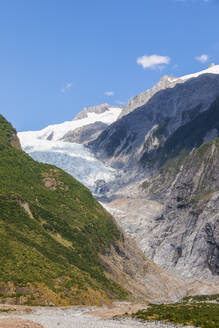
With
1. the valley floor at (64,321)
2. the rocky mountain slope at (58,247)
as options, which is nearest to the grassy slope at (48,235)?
the rocky mountain slope at (58,247)

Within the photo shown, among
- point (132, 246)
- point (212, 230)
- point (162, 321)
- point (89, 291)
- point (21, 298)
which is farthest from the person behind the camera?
point (212, 230)

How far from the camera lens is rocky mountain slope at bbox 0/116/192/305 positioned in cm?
6944

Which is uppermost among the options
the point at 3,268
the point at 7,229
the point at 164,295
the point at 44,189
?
the point at 44,189

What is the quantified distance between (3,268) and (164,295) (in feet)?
175

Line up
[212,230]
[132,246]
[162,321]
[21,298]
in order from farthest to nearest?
1. [212,230]
2. [132,246]
3. [21,298]
4. [162,321]

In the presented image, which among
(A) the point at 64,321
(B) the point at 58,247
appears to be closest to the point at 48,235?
(B) the point at 58,247

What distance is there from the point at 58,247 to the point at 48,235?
3.18 m

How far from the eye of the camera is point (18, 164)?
11425 centimetres

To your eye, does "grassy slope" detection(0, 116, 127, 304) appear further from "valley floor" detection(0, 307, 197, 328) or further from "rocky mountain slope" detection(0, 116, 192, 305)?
"valley floor" detection(0, 307, 197, 328)

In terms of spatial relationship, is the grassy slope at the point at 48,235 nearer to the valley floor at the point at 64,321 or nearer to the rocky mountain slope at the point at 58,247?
the rocky mountain slope at the point at 58,247

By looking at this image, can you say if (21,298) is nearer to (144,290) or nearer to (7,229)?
(7,229)

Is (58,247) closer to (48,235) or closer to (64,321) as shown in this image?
(48,235)

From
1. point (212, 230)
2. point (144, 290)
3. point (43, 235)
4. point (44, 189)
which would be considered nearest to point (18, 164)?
point (44, 189)

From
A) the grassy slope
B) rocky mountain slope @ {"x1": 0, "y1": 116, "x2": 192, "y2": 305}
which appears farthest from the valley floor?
the grassy slope
